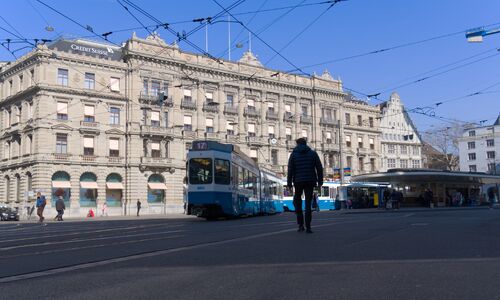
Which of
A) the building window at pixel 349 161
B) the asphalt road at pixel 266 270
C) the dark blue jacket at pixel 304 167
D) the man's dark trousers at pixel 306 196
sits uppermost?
the building window at pixel 349 161

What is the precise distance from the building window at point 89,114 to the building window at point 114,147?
3.04 metres

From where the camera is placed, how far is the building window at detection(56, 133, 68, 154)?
166 feet

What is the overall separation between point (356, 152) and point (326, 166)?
8.52 m

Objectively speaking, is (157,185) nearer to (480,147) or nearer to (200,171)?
(200,171)

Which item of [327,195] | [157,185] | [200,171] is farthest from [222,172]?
[157,185]

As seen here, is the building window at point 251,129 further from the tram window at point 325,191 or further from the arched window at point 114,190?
the tram window at point 325,191

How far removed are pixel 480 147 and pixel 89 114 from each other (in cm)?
9116

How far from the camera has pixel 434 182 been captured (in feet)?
176

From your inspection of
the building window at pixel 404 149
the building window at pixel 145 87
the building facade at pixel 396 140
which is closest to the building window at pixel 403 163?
the building facade at pixel 396 140

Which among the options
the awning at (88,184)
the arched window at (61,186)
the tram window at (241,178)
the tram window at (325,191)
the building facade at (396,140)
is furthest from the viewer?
the building facade at (396,140)

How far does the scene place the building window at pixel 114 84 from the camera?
178 feet

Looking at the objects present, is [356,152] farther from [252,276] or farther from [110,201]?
[252,276]

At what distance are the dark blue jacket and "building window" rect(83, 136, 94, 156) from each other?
151 feet

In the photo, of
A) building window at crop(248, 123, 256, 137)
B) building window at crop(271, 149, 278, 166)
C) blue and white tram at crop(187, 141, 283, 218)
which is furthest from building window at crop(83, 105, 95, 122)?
blue and white tram at crop(187, 141, 283, 218)
